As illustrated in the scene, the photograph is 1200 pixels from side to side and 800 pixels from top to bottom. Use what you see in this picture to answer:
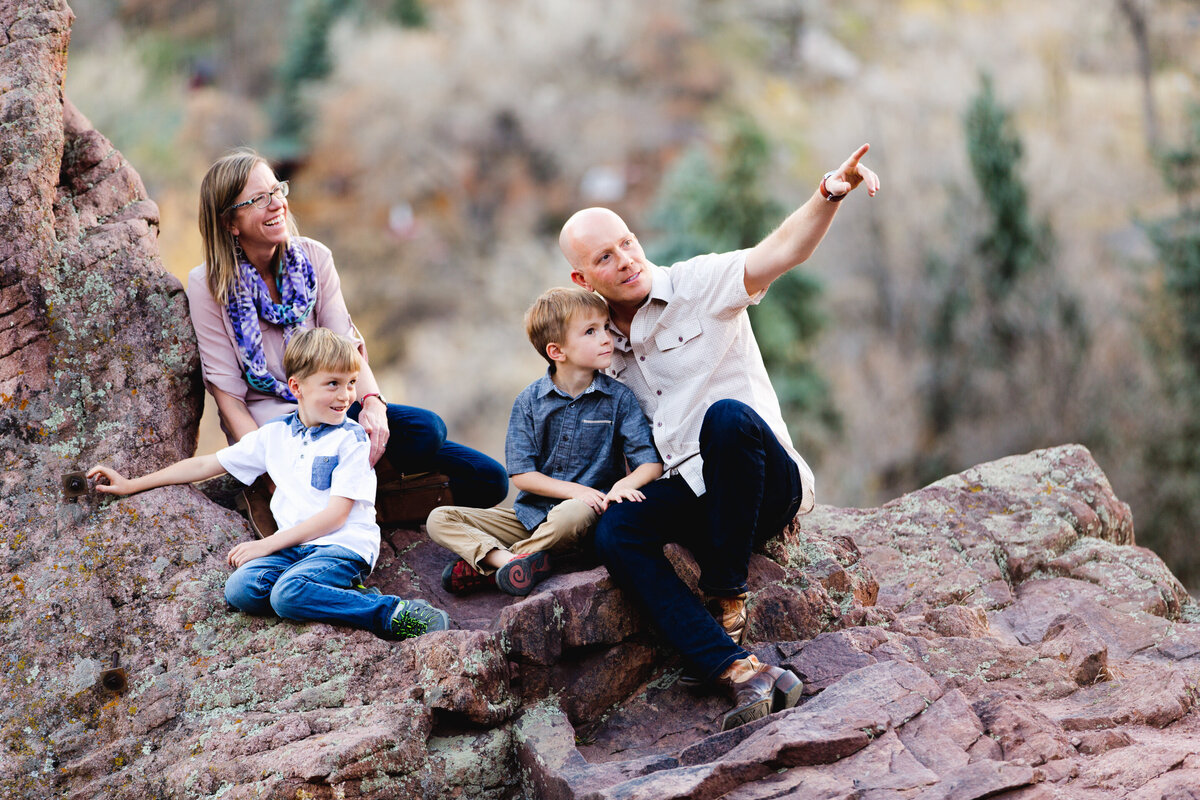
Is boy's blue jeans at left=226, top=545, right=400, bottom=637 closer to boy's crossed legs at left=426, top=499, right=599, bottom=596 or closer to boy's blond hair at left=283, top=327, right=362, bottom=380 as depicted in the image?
boy's crossed legs at left=426, top=499, right=599, bottom=596

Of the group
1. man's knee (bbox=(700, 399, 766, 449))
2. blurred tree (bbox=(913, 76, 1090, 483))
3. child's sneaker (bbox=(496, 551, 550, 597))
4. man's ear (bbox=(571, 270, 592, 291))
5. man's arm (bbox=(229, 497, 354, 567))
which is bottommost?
child's sneaker (bbox=(496, 551, 550, 597))

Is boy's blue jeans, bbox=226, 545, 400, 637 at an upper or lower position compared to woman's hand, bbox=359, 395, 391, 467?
lower

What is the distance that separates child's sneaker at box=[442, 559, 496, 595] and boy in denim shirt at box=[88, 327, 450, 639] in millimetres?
349

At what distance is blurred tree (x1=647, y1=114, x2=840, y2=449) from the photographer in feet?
50.2

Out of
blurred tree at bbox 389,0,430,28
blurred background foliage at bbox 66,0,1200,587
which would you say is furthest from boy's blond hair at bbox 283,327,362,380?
blurred tree at bbox 389,0,430,28

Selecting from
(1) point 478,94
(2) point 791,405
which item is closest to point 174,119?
(1) point 478,94

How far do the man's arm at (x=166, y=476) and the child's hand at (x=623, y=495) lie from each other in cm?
134

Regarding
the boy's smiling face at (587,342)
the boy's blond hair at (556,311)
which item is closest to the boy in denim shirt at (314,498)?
the boy's blond hair at (556,311)

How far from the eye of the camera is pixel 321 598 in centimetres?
333

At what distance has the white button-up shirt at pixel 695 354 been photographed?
353 cm

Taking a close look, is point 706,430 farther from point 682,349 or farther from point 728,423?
point 682,349

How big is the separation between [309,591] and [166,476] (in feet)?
2.46

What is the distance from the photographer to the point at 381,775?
294 cm

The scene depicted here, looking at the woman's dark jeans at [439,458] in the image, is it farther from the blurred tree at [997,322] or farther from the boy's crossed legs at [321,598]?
the blurred tree at [997,322]
